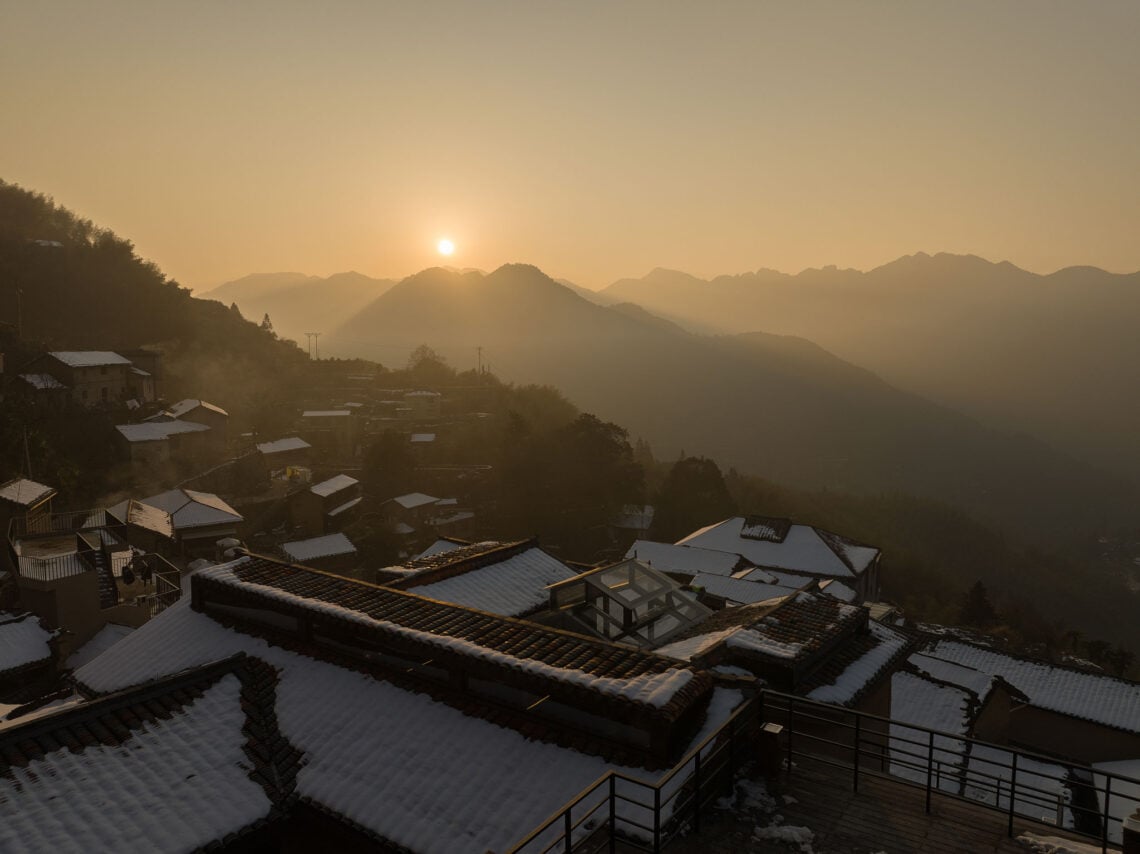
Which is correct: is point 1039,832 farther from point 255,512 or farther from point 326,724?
point 255,512

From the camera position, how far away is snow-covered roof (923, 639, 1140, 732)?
2005 cm

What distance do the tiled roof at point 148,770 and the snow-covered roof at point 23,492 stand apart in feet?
96.1

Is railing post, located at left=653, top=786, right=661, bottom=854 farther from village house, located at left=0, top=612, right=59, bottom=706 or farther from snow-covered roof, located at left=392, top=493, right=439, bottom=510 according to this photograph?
snow-covered roof, located at left=392, top=493, right=439, bottom=510

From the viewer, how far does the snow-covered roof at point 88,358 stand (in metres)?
47.1

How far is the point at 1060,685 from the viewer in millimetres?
21719

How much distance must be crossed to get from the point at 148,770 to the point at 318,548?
32647 mm

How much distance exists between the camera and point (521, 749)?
7.68 m

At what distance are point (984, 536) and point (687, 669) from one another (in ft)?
273

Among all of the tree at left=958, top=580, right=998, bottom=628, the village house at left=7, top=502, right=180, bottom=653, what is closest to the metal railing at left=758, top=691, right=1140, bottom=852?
the tree at left=958, top=580, right=998, bottom=628

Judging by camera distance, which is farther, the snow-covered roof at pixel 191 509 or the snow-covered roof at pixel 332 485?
the snow-covered roof at pixel 332 485

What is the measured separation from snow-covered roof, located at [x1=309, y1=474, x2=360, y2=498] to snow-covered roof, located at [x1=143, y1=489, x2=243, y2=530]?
20.5 feet

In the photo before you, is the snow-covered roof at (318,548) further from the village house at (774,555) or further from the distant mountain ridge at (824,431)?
the distant mountain ridge at (824,431)

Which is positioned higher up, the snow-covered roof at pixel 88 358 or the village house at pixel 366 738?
the snow-covered roof at pixel 88 358

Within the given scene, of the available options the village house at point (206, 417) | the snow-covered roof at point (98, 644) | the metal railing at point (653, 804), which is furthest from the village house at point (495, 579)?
the village house at point (206, 417)
